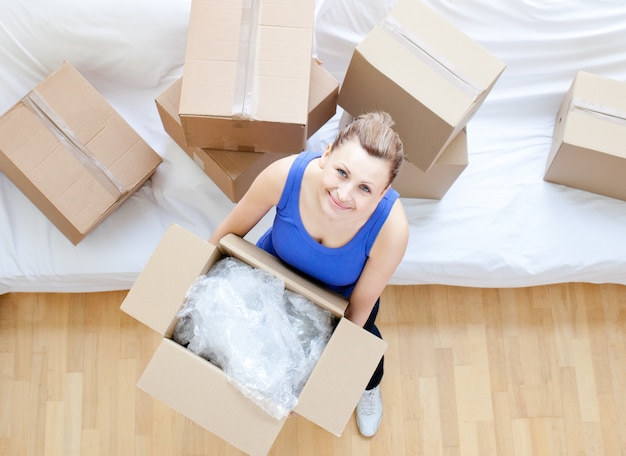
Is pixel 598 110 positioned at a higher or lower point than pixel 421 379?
higher

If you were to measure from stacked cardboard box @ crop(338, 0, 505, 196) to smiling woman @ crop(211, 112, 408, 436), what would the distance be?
0.27 m

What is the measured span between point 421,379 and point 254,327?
916 mm

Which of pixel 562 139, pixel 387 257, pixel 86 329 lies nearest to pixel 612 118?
pixel 562 139

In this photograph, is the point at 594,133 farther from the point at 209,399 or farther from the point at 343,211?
the point at 209,399

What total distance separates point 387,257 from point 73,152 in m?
0.87

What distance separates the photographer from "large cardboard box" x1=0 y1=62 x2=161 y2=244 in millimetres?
1547

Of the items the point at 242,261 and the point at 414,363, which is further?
the point at 414,363

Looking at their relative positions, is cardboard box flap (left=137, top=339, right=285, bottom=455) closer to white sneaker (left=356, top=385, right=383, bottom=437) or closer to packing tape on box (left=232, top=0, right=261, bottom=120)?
packing tape on box (left=232, top=0, right=261, bottom=120)

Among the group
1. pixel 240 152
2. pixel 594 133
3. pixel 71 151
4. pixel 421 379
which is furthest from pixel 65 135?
pixel 594 133

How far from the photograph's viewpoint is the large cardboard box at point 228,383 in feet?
3.44

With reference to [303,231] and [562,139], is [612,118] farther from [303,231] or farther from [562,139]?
[303,231]

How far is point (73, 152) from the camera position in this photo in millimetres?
1575

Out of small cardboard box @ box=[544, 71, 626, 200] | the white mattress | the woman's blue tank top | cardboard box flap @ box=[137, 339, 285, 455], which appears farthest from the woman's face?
small cardboard box @ box=[544, 71, 626, 200]

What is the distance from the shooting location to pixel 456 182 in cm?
182
